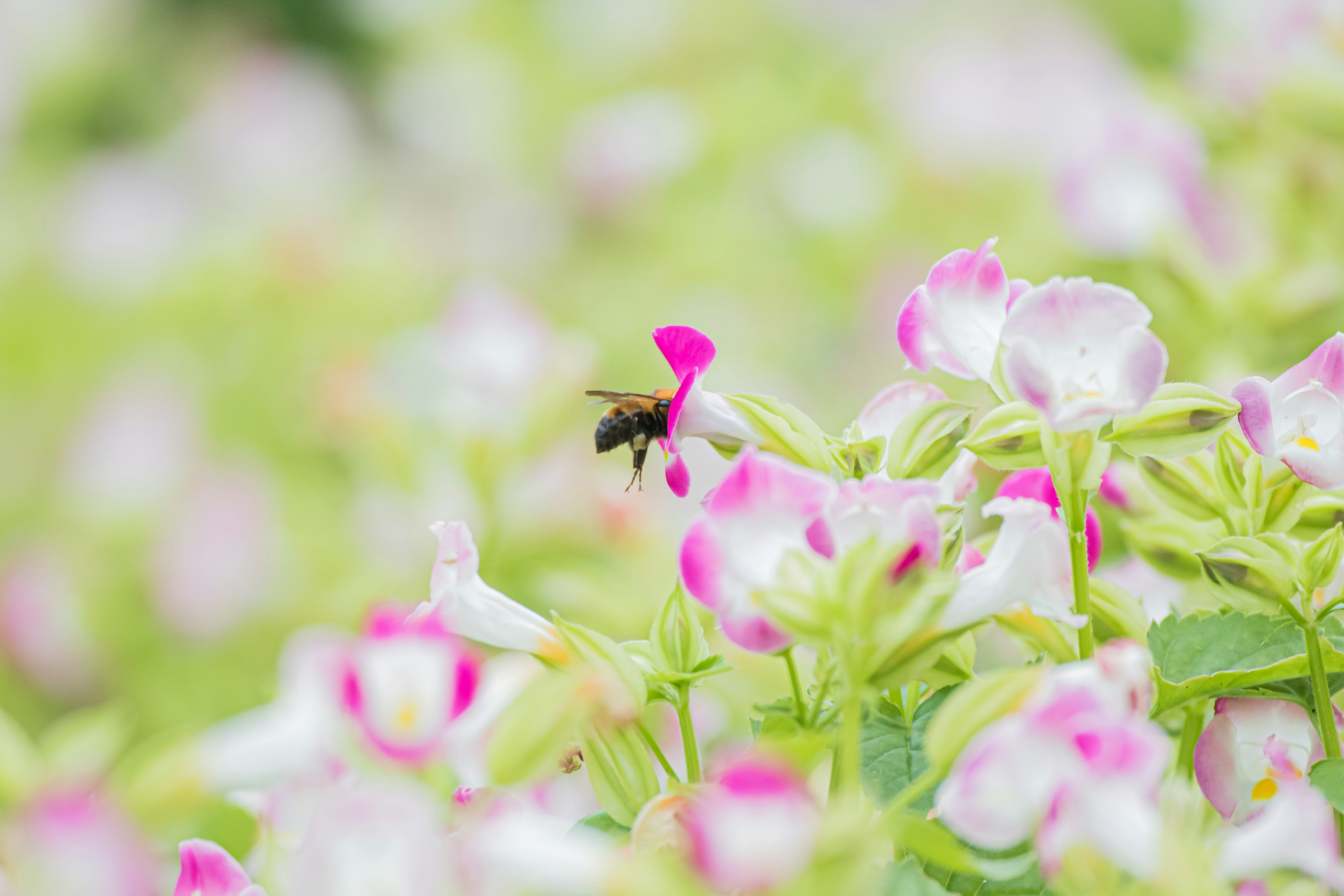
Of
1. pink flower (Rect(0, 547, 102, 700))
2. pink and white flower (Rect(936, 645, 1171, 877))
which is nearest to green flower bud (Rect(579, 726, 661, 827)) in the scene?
pink and white flower (Rect(936, 645, 1171, 877))

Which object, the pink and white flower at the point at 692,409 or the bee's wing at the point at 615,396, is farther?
the bee's wing at the point at 615,396

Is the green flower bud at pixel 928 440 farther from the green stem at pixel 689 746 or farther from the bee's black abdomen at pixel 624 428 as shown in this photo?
the bee's black abdomen at pixel 624 428

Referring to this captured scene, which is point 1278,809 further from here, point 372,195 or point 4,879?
point 372,195

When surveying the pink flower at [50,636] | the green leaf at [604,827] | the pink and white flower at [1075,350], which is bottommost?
the pink flower at [50,636]

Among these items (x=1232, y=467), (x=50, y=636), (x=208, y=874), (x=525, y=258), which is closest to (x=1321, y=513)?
(x=1232, y=467)

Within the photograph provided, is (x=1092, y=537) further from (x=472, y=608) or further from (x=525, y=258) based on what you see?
(x=525, y=258)

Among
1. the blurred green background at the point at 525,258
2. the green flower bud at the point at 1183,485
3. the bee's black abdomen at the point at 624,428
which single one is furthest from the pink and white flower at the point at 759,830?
the blurred green background at the point at 525,258
